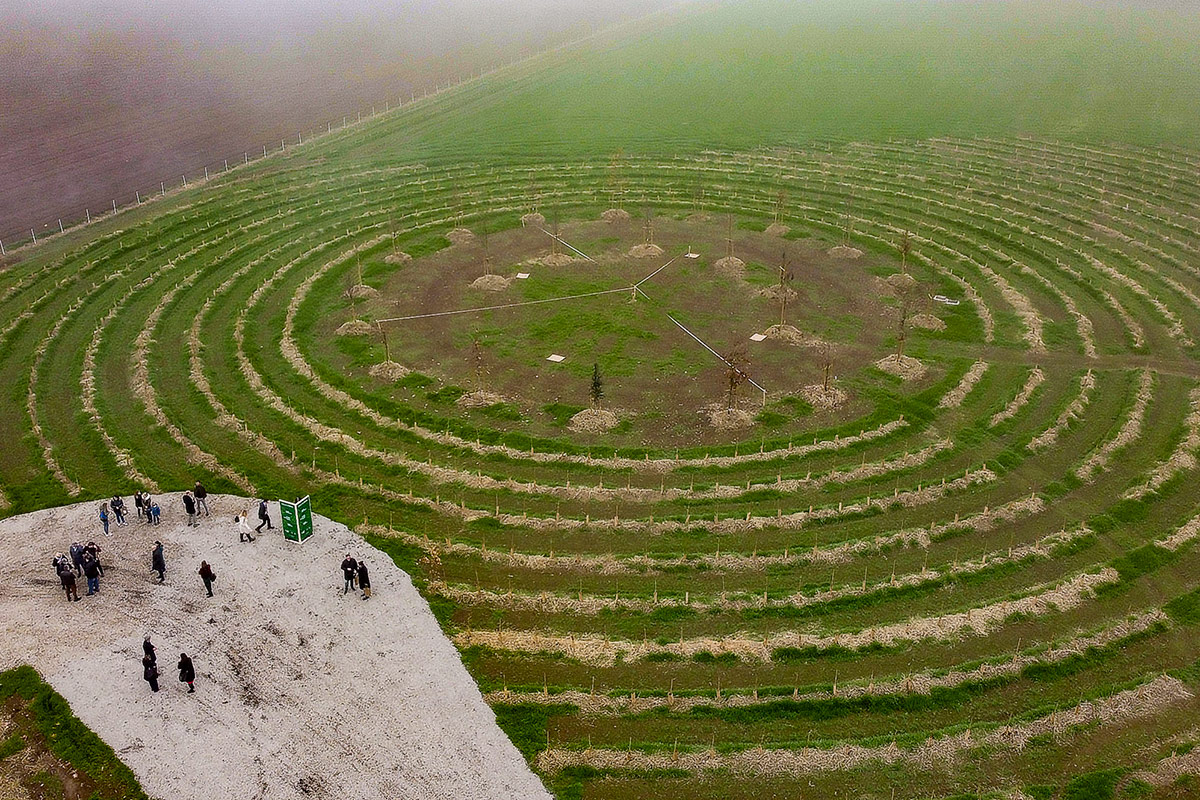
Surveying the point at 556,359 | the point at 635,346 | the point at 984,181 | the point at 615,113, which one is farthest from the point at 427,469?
the point at 615,113

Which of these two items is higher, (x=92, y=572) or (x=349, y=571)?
(x=92, y=572)

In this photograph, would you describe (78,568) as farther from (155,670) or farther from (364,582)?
(364,582)

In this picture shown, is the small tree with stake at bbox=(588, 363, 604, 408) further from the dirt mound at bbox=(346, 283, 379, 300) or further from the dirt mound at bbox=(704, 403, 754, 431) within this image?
the dirt mound at bbox=(346, 283, 379, 300)

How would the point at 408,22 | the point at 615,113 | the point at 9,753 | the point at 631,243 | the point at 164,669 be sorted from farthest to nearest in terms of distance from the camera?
the point at 408,22 → the point at 615,113 → the point at 631,243 → the point at 164,669 → the point at 9,753

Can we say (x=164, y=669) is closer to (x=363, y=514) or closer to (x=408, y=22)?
(x=363, y=514)

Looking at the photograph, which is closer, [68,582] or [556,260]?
[68,582]

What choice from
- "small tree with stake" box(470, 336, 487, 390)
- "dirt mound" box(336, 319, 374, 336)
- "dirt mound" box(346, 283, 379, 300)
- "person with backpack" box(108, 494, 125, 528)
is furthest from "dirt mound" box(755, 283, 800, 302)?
"person with backpack" box(108, 494, 125, 528)

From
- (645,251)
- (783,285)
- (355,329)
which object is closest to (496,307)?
(355,329)

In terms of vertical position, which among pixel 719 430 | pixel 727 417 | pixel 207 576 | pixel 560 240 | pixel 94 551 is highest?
pixel 560 240
